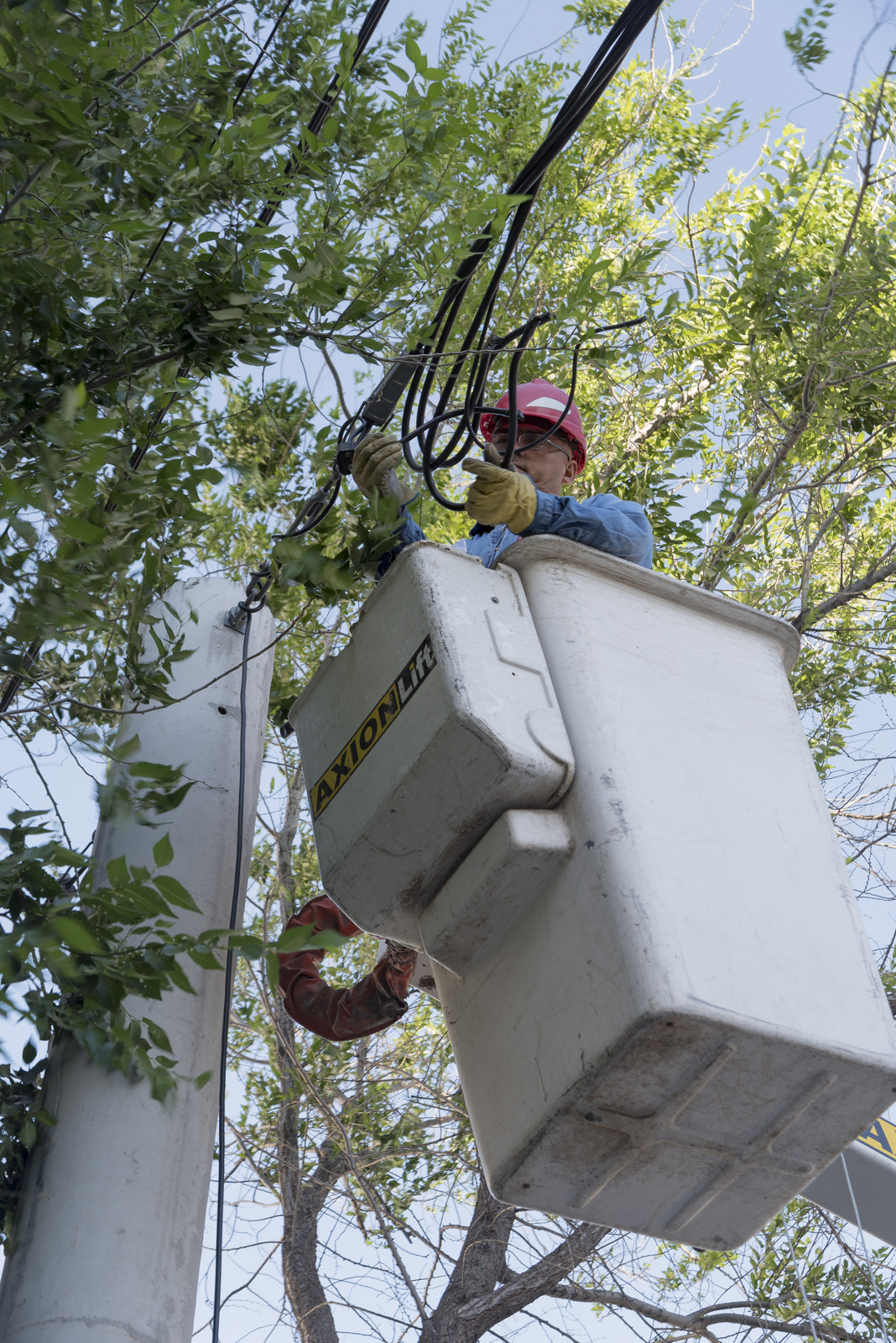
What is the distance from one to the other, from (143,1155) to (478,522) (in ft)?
4.43

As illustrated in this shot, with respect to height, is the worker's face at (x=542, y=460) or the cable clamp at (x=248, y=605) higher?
the worker's face at (x=542, y=460)

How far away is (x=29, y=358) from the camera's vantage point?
2.35m

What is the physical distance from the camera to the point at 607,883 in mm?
1638

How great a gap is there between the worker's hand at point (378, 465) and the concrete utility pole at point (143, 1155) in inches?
17.1

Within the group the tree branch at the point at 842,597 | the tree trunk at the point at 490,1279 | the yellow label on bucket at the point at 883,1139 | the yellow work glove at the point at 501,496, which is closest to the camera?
the yellow work glove at the point at 501,496

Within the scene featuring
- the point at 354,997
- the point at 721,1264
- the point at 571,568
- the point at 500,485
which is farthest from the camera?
the point at 721,1264

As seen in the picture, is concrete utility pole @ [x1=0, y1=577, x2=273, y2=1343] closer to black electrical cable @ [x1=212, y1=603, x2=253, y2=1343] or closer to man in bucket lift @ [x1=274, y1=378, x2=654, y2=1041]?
black electrical cable @ [x1=212, y1=603, x2=253, y2=1343]

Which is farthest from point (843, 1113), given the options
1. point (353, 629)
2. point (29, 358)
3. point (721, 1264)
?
point (721, 1264)

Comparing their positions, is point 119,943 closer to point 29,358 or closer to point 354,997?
point 354,997

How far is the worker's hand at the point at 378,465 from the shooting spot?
7.75 feet

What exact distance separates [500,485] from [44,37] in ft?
3.37

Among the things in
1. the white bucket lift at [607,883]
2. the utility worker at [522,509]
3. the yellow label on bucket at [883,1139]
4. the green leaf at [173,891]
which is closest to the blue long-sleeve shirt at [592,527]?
the utility worker at [522,509]

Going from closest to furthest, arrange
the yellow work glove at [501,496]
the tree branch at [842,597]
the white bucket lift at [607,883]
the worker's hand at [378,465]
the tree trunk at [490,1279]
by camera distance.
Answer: the white bucket lift at [607,883] < the yellow work glove at [501,496] < the worker's hand at [378,465] < the tree trunk at [490,1279] < the tree branch at [842,597]

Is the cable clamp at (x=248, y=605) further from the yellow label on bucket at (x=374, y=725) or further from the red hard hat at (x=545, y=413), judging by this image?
the red hard hat at (x=545, y=413)
